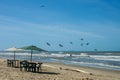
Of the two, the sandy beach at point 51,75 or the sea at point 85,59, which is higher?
the sea at point 85,59

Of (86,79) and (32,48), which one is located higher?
(32,48)

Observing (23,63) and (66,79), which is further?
(23,63)

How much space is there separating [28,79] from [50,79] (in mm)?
1323

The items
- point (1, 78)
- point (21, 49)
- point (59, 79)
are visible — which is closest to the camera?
point (1, 78)

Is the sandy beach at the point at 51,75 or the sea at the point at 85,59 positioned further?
the sea at the point at 85,59

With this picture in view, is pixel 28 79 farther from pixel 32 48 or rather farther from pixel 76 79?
pixel 32 48

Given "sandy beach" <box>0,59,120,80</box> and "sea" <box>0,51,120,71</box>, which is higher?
"sea" <box>0,51,120,71</box>

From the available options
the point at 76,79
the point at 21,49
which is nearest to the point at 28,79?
the point at 76,79

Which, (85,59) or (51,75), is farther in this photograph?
(85,59)

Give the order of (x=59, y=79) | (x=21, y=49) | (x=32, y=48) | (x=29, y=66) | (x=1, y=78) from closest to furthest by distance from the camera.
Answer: (x=1, y=78)
(x=59, y=79)
(x=29, y=66)
(x=32, y=48)
(x=21, y=49)

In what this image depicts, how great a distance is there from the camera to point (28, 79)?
46.2 feet

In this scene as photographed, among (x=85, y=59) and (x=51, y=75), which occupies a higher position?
(x=85, y=59)

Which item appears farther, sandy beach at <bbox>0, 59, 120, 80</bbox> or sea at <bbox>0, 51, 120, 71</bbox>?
sea at <bbox>0, 51, 120, 71</bbox>

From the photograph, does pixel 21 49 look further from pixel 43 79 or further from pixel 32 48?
pixel 43 79
